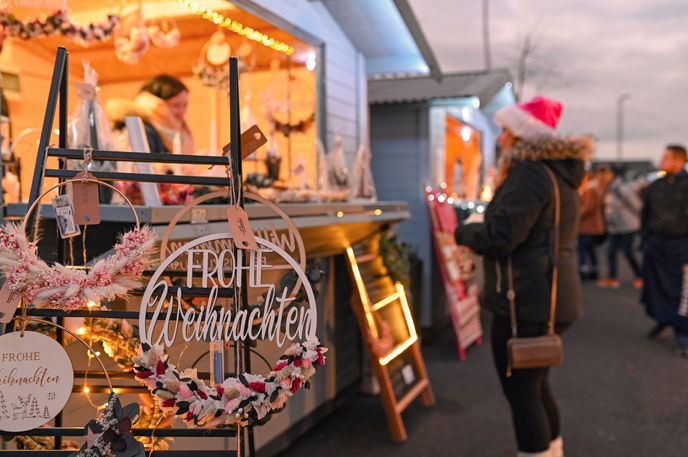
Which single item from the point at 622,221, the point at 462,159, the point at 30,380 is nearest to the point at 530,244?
the point at 30,380

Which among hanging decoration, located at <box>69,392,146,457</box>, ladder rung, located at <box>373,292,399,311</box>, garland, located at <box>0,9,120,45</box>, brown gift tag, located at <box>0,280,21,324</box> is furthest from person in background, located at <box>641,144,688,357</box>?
brown gift tag, located at <box>0,280,21,324</box>

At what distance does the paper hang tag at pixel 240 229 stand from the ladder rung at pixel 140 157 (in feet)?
0.47

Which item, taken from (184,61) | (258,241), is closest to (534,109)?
(258,241)

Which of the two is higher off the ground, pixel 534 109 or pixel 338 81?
pixel 338 81

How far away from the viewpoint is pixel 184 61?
581cm

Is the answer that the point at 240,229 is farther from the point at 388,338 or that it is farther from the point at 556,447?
the point at 388,338

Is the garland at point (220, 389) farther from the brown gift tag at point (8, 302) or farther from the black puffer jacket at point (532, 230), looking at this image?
the black puffer jacket at point (532, 230)

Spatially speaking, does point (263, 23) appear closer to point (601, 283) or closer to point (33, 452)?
point (33, 452)

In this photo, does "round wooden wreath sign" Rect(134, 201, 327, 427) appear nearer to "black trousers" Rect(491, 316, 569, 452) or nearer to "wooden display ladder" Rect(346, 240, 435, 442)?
"black trousers" Rect(491, 316, 569, 452)

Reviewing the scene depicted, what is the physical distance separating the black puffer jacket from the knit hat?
0.21 feet

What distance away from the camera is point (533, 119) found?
118 inches

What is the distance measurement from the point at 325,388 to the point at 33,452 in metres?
2.58

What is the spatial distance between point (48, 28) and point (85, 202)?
7.83ft

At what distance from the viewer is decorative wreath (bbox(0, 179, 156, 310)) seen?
141cm
